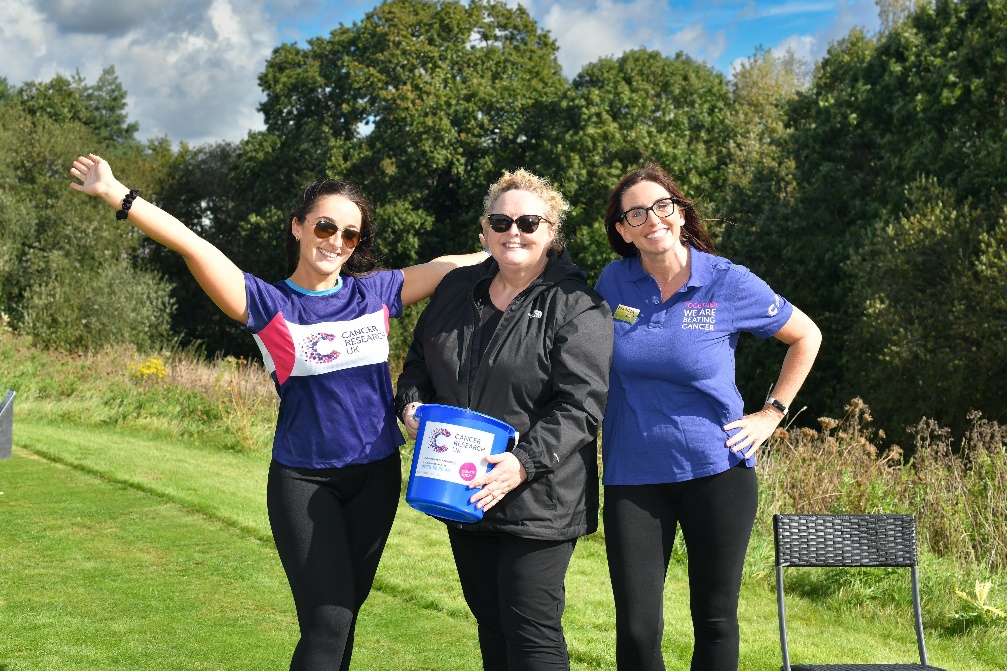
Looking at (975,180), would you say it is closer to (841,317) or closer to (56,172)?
(841,317)

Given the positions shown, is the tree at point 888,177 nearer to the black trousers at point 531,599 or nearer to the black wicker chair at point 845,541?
the black wicker chair at point 845,541

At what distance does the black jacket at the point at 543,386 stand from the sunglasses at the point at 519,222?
16cm

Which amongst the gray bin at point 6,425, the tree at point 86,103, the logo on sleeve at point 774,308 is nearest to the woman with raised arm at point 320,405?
the logo on sleeve at point 774,308

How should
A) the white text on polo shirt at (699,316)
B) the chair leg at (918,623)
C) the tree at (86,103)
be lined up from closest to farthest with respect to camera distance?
1. the white text on polo shirt at (699,316)
2. the chair leg at (918,623)
3. the tree at (86,103)

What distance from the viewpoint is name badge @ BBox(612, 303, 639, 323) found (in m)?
3.68

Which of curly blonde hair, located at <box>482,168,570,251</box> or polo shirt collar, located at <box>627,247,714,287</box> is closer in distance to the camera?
curly blonde hair, located at <box>482,168,570,251</box>

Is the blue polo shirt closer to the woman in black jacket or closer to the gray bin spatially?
the woman in black jacket

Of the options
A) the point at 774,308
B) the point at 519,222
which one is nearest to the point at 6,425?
the point at 519,222

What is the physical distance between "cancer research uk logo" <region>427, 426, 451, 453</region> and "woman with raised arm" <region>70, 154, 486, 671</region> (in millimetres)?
343

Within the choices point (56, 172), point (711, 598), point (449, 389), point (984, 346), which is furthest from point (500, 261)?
point (56, 172)

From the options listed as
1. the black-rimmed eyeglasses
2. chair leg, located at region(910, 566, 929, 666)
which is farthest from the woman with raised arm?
chair leg, located at region(910, 566, 929, 666)

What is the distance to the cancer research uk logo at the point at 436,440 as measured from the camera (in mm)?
3336

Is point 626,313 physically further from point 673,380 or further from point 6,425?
point 6,425

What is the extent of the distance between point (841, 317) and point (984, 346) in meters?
6.07
